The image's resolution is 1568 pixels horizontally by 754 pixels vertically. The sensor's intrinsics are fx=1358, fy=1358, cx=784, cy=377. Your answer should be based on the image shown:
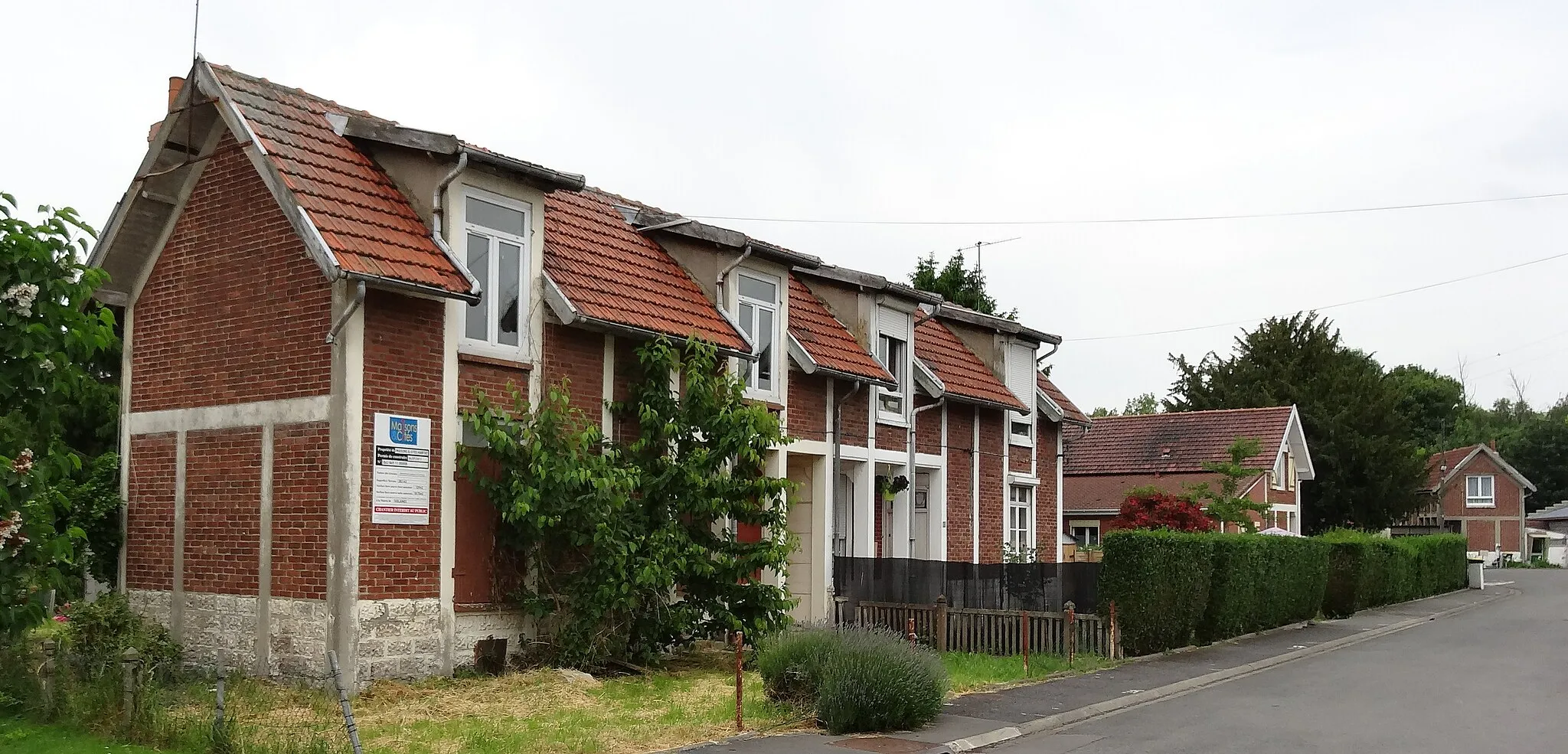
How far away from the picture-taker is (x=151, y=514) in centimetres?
1600

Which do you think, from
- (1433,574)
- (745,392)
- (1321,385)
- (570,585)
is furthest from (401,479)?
(1321,385)

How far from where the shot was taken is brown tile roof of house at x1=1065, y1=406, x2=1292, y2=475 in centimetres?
4697

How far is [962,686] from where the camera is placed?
15.6m

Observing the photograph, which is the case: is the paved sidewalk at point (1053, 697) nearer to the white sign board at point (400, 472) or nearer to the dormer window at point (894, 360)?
the white sign board at point (400, 472)

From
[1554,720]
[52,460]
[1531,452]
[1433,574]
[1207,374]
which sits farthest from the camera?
[1531,452]

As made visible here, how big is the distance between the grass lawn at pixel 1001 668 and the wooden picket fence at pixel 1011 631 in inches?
9.7

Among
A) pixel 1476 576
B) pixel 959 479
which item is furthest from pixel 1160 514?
pixel 1476 576

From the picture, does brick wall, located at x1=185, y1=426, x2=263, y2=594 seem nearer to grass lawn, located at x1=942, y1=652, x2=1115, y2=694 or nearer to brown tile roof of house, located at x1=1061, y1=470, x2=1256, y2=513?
grass lawn, located at x1=942, y1=652, x2=1115, y2=694

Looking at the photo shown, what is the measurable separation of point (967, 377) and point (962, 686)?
434 inches

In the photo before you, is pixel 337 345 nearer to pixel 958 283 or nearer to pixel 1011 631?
pixel 1011 631

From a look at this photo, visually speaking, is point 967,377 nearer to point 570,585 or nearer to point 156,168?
point 570,585

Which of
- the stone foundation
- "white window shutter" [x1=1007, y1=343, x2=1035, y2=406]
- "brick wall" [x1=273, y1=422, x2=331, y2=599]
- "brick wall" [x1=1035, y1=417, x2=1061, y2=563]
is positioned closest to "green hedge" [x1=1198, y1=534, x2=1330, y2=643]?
"brick wall" [x1=1035, y1=417, x2=1061, y2=563]

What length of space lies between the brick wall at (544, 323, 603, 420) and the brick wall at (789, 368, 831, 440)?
4429mm

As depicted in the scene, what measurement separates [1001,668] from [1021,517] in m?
10.7
